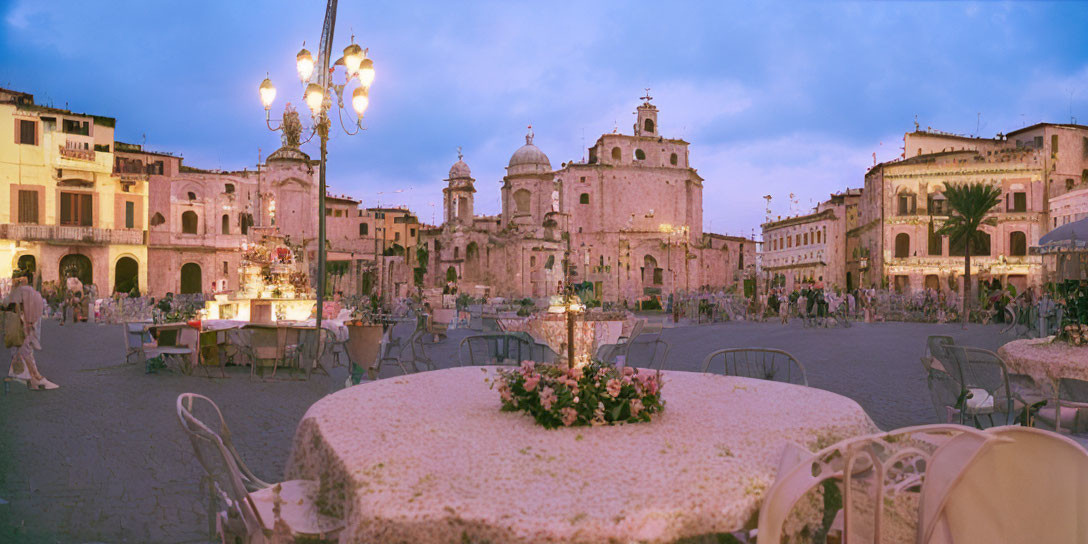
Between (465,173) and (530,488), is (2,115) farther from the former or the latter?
A: (530,488)

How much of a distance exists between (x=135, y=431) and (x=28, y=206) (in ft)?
102

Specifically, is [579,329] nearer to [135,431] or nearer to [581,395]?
[135,431]

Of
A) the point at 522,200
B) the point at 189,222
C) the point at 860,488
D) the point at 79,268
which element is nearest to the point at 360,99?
the point at 860,488

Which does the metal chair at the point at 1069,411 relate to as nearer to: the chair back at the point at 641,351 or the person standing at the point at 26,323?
the chair back at the point at 641,351

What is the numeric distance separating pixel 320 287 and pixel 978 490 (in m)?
8.59

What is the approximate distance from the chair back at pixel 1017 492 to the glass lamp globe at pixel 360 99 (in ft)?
32.1

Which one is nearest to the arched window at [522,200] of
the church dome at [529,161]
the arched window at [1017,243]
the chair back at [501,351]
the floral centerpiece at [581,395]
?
the church dome at [529,161]

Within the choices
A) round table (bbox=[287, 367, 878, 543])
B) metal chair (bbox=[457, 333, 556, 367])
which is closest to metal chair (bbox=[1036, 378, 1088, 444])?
round table (bbox=[287, 367, 878, 543])

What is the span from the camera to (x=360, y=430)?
2.96 metres

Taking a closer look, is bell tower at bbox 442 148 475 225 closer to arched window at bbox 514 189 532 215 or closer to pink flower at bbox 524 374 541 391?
arched window at bbox 514 189 532 215

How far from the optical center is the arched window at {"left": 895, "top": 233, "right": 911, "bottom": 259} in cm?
3781

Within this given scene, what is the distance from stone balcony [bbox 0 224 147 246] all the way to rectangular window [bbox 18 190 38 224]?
75cm

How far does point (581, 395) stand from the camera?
3.07 metres

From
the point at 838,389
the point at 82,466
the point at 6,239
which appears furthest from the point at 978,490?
the point at 6,239
